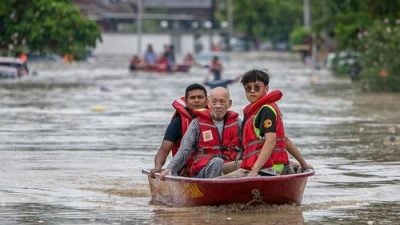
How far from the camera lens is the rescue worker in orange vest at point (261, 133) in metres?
14.5

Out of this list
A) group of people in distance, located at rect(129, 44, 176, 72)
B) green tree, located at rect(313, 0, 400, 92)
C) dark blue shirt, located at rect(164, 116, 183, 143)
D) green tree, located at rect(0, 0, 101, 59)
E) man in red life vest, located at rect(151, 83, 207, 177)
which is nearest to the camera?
man in red life vest, located at rect(151, 83, 207, 177)

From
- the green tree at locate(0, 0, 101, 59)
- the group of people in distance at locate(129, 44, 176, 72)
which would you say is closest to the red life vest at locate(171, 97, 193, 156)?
the green tree at locate(0, 0, 101, 59)

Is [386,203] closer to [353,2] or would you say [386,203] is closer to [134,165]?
[134,165]

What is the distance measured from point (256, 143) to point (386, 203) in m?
1.75

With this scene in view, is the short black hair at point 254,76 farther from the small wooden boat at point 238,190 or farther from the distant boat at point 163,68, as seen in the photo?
the distant boat at point 163,68

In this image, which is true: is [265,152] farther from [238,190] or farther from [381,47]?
[381,47]

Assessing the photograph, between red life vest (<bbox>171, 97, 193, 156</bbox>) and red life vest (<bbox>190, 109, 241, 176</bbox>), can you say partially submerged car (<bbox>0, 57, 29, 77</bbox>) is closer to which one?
red life vest (<bbox>171, 97, 193, 156</bbox>)

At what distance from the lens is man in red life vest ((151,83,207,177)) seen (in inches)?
605

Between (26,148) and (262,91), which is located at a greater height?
(262,91)

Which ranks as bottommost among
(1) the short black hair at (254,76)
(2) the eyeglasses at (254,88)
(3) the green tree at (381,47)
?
(3) the green tree at (381,47)

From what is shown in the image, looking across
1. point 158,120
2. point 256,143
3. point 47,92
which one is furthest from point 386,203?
point 47,92

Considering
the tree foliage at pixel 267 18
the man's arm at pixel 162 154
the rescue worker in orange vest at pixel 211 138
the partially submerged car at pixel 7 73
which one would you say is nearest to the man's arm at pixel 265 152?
the rescue worker in orange vest at pixel 211 138

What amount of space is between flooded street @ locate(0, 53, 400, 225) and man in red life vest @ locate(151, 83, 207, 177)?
555mm

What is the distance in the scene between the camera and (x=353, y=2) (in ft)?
187
